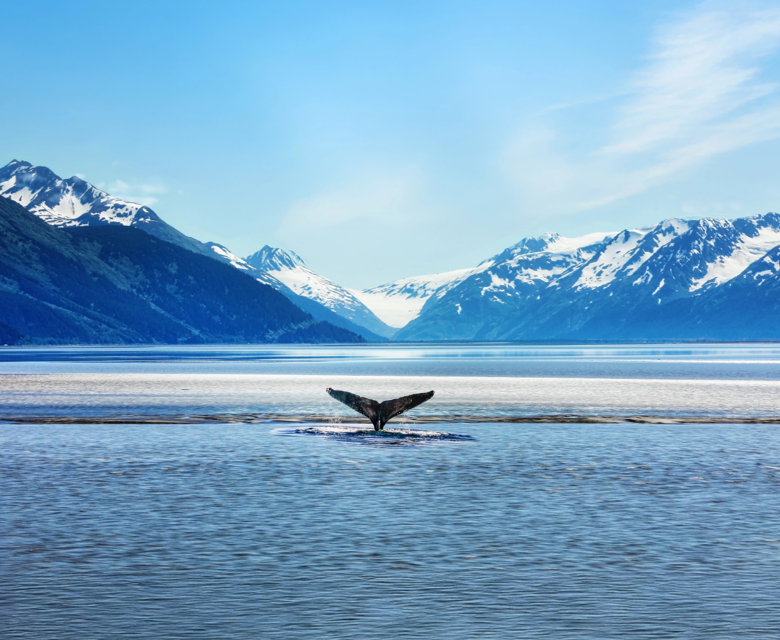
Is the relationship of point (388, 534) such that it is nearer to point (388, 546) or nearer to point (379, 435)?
point (388, 546)

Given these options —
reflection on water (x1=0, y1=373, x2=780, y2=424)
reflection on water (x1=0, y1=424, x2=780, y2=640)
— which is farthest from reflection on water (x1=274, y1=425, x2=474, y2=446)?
reflection on water (x1=0, y1=373, x2=780, y2=424)

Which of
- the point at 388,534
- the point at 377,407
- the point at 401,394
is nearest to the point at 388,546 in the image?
the point at 388,534

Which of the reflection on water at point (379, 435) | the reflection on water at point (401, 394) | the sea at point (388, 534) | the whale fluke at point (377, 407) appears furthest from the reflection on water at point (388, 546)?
the reflection on water at point (401, 394)

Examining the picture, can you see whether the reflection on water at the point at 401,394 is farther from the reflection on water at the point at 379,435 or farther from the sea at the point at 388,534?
the sea at the point at 388,534

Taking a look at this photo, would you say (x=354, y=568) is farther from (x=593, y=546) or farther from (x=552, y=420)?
(x=552, y=420)

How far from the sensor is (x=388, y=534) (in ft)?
79.7

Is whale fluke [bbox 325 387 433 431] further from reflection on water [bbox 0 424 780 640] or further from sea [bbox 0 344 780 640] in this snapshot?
reflection on water [bbox 0 424 780 640]

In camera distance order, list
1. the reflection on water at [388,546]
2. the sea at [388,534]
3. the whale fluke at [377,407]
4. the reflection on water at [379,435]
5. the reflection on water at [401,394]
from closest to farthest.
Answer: the reflection on water at [388,546] → the sea at [388,534] → the reflection on water at [379,435] → the whale fluke at [377,407] → the reflection on water at [401,394]

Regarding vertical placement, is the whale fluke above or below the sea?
above

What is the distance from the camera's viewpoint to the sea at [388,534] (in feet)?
54.7

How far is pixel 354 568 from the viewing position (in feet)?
67.3

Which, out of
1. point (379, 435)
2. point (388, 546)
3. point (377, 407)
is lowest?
point (379, 435)

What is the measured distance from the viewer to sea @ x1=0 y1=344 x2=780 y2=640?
54.7 feet

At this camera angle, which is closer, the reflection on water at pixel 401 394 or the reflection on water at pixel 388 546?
the reflection on water at pixel 388 546
